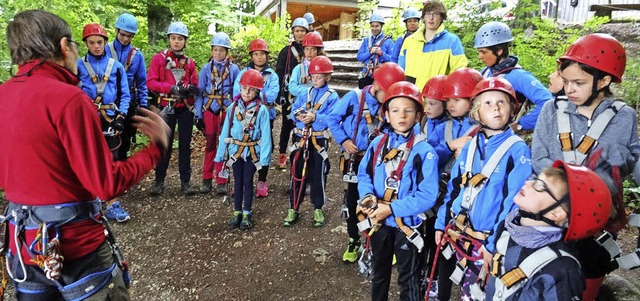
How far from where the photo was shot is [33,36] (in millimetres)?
2115

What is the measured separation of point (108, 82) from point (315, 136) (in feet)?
10.2

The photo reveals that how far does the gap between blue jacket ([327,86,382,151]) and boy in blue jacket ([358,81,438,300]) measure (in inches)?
43.8

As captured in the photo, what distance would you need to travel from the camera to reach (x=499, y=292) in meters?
2.31

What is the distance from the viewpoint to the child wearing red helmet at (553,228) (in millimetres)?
1967

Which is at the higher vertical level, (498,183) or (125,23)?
(125,23)

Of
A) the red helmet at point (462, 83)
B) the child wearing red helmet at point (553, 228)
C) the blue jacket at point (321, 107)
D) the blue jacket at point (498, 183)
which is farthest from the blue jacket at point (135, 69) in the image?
the child wearing red helmet at point (553, 228)

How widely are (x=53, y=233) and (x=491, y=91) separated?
3.02m

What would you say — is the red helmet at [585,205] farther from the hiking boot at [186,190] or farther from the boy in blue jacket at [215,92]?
the hiking boot at [186,190]

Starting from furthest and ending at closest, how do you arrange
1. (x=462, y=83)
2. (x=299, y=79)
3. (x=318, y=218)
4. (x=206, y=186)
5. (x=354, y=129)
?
1. (x=206, y=186)
2. (x=299, y=79)
3. (x=318, y=218)
4. (x=354, y=129)
5. (x=462, y=83)

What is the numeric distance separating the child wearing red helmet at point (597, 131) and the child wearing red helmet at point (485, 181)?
0.88ft

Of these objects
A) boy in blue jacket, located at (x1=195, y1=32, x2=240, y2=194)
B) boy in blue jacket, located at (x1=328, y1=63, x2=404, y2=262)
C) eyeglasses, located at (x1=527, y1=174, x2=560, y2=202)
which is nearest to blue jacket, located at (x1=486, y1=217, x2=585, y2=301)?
eyeglasses, located at (x1=527, y1=174, x2=560, y2=202)

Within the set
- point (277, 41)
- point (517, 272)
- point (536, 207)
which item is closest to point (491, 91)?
point (536, 207)

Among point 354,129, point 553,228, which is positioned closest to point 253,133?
point 354,129

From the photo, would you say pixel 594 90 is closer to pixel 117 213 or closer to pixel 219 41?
pixel 219 41
